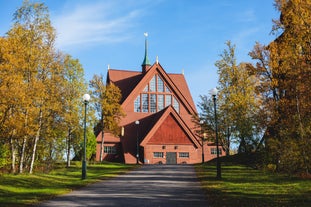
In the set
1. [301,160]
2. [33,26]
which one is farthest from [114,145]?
[301,160]

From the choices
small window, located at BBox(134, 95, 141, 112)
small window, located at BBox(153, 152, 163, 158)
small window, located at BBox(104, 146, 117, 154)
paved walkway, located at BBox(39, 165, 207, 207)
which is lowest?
paved walkway, located at BBox(39, 165, 207, 207)

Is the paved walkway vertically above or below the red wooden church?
below

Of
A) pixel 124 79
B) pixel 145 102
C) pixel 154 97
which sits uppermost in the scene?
pixel 124 79

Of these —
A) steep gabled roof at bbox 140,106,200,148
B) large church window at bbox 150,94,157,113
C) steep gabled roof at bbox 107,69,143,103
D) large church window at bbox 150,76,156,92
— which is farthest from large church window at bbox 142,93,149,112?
steep gabled roof at bbox 140,106,200,148

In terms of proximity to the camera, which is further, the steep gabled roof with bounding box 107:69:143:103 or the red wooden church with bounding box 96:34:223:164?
the steep gabled roof with bounding box 107:69:143:103

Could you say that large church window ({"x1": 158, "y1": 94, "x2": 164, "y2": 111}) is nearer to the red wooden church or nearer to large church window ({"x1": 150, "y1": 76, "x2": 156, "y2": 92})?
the red wooden church

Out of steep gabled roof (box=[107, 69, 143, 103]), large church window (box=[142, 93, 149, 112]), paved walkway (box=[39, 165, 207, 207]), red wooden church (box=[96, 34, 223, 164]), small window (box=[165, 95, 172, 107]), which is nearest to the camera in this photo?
paved walkway (box=[39, 165, 207, 207])

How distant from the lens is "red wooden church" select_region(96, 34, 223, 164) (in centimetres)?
4319

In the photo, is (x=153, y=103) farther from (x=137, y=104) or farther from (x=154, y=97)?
(x=137, y=104)

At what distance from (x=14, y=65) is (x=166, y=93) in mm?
33603

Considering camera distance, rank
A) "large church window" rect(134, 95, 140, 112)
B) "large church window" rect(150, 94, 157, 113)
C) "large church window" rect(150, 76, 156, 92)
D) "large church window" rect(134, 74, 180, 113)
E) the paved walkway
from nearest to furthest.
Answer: the paved walkway
"large church window" rect(134, 95, 140, 112)
"large church window" rect(134, 74, 180, 113)
"large church window" rect(150, 94, 157, 113)
"large church window" rect(150, 76, 156, 92)

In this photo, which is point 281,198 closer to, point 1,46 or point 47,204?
point 47,204

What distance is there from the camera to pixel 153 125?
43.6m

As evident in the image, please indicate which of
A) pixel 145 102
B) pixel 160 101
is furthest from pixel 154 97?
pixel 145 102
